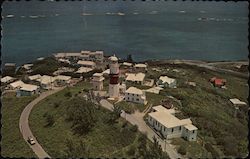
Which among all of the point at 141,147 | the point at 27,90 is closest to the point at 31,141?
the point at 141,147

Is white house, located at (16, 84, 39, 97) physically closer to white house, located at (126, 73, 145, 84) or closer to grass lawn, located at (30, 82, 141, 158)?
grass lawn, located at (30, 82, 141, 158)

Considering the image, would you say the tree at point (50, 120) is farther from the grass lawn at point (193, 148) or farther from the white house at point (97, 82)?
the grass lawn at point (193, 148)

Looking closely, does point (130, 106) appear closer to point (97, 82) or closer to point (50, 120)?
point (97, 82)

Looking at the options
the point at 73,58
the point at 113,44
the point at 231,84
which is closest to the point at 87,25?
the point at 113,44

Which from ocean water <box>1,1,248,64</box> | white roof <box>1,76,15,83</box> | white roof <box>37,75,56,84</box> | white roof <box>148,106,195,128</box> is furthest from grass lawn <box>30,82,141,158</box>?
ocean water <box>1,1,248,64</box>

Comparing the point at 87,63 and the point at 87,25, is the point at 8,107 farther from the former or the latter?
the point at 87,25

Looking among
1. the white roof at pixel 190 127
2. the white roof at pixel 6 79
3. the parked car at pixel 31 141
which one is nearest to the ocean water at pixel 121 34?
the white roof at pixel 6 79

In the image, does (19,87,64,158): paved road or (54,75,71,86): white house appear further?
(54,75,71,86): white house
